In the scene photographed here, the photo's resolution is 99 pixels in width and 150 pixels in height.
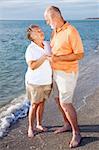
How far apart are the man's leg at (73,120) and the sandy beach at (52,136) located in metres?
0.09

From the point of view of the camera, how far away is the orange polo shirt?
585 centimetres

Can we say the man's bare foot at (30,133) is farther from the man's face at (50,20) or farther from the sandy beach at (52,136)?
the man's face at (50,20)

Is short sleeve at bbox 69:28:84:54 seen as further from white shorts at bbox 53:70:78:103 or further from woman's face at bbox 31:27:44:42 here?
woman's face at bbox 31:27:44:42

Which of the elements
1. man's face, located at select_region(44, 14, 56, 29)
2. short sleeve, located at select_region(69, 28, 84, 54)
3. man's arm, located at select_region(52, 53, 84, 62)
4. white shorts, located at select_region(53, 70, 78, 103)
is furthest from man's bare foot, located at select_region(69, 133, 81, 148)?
man's face, located at select_region(44, 14, 56, 29)

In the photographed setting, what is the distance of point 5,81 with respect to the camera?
45.7ft

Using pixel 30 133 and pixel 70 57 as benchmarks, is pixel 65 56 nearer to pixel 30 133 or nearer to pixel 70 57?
pixel 70 57

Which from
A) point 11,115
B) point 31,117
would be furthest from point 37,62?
point 11,115

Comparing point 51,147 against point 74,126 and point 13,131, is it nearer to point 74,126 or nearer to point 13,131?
point 74,126

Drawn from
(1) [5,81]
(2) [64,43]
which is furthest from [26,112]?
(1) [5,81]

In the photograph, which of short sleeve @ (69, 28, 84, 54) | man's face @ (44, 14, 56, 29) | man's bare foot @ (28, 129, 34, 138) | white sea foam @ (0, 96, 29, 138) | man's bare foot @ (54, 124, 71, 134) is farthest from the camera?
white sea foam @ (0, 96, 29, 138)

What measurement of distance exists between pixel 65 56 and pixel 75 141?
4.22 feet

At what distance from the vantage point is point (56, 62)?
6.10 meters

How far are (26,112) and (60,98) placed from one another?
6.75ft

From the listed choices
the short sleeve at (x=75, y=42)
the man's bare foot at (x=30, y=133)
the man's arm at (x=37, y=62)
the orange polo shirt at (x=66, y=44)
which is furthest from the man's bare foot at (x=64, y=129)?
the short sleeve at (x=75, y=42)
